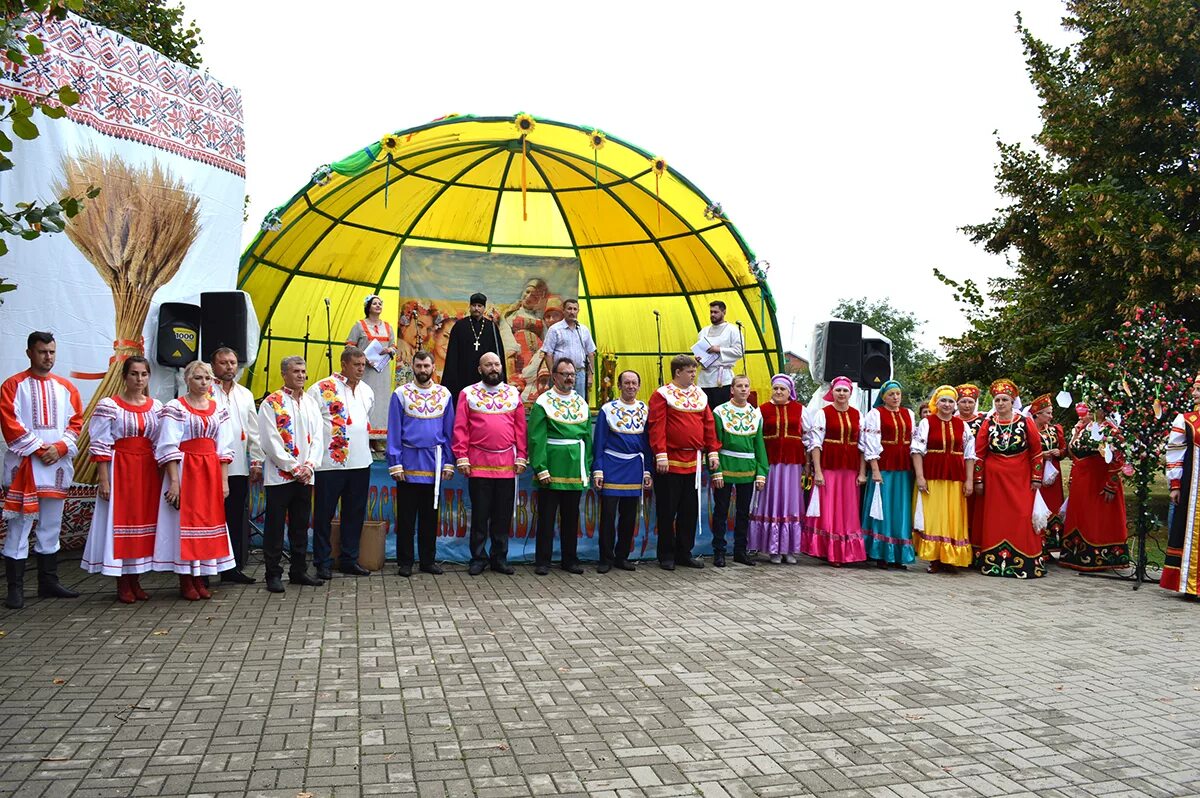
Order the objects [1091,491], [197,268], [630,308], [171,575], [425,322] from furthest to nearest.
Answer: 1. [630,308]
2. [425,322]
3. [1091,491]
4. [197,268]
5. [171,575]

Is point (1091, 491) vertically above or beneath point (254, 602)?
above

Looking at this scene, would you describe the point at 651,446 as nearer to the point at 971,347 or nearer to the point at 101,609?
the point at 101,609

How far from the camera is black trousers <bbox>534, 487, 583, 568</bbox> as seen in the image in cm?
866

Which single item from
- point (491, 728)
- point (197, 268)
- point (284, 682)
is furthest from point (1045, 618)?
point (197, 268)

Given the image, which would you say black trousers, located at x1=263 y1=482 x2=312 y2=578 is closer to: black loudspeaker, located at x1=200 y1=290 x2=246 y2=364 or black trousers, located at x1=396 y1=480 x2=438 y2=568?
black trousers, located at x1=396 y1=480 x2=438 y2=568

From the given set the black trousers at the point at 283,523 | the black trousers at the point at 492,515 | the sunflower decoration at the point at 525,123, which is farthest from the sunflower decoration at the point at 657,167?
the black trousers at the point at 283,523

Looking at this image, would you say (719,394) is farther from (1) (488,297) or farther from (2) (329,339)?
(2) (329,339)

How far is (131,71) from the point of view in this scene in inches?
347

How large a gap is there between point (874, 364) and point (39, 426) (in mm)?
8139

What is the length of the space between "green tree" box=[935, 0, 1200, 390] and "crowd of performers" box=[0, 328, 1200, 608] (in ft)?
16.0

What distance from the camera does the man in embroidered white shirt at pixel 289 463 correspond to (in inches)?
289

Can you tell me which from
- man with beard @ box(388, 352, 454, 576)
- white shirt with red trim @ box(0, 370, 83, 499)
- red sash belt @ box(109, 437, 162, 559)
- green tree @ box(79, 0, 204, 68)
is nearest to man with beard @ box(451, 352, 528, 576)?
man with beard @ box(388, 352, 454, 576)

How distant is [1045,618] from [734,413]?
336 centimetres

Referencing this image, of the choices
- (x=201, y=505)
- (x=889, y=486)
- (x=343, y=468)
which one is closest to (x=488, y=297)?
(x=343, y=468)
